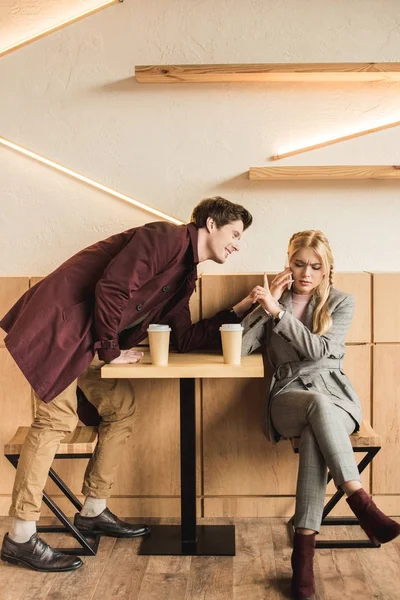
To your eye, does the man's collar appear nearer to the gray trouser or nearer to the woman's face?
the woman's face

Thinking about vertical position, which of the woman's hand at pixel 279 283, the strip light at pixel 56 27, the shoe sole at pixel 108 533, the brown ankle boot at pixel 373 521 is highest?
the strip light at pixel 56 27

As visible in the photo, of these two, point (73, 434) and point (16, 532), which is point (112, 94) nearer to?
point (73, 434)

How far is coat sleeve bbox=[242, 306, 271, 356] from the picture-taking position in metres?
3.16

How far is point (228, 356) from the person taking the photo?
285cm

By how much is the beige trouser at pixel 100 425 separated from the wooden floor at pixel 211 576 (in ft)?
0.86

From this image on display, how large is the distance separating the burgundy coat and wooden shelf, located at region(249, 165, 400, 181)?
2.06 ft

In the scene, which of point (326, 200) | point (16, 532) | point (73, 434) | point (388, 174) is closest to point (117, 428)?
point (73, 434)

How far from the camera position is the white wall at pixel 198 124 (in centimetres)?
344

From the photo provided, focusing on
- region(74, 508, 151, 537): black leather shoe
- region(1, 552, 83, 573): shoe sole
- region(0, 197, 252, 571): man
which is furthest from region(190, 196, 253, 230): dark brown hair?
region(1, 552, 83, 573): shoe sole

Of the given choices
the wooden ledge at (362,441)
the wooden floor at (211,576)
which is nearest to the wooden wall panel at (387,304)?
the wooden ledge at (362,441)

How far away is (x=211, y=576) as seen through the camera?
2.82m

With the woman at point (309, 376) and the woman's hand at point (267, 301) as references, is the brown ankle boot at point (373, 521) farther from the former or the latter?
the woman's hand at point (267, 301)

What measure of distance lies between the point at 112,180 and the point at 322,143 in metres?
0.95

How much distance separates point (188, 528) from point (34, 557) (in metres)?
0.60
